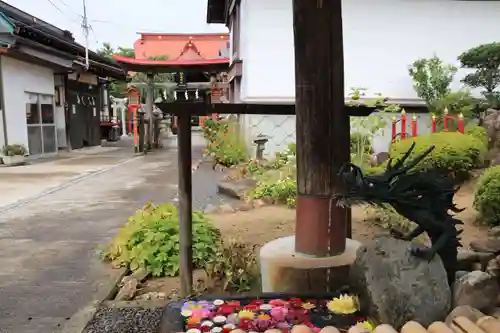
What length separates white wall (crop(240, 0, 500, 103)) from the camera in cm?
1324

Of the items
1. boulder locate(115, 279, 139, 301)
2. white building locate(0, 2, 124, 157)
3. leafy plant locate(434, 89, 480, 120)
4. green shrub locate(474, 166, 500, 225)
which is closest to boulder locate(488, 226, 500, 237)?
green shrub locate(474, 166, 500, 225)

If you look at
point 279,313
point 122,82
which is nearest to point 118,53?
point 122,82

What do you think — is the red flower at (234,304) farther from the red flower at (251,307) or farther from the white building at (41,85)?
the white building at (41,85)

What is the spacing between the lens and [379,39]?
13.4 meters

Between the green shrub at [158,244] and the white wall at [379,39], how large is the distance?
847 cm

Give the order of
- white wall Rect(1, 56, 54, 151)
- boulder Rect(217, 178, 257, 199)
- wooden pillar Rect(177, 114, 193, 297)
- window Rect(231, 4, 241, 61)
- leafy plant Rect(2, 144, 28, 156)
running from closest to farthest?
1. wooden pillar Rect(177, 114, 193, 297)
2. boulder Rect(217, 178, 257, 199)
3. leafy plant Rect(2, 144, 28, 156)
4. white wall Rect(1, 56, 54, 151)
5. window Rect(231, 4, 241, 61)

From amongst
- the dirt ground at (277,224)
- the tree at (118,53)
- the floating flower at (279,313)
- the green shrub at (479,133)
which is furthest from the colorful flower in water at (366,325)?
the tree at (118,53)

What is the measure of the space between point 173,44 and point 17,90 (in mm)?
15619

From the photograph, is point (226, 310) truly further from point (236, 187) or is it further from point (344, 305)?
point (236, 187)

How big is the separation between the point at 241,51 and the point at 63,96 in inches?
346

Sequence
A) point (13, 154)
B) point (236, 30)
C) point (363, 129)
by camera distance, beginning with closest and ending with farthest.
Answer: point (363, 129) → point (13, 154) → point (236, 30)

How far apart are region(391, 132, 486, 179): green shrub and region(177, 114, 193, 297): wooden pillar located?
16.8ft

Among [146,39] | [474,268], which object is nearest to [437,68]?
[474,268]

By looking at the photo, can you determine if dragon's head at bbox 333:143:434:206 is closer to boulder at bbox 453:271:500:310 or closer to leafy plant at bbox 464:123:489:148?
boulder at bbox 453:271:500:310
